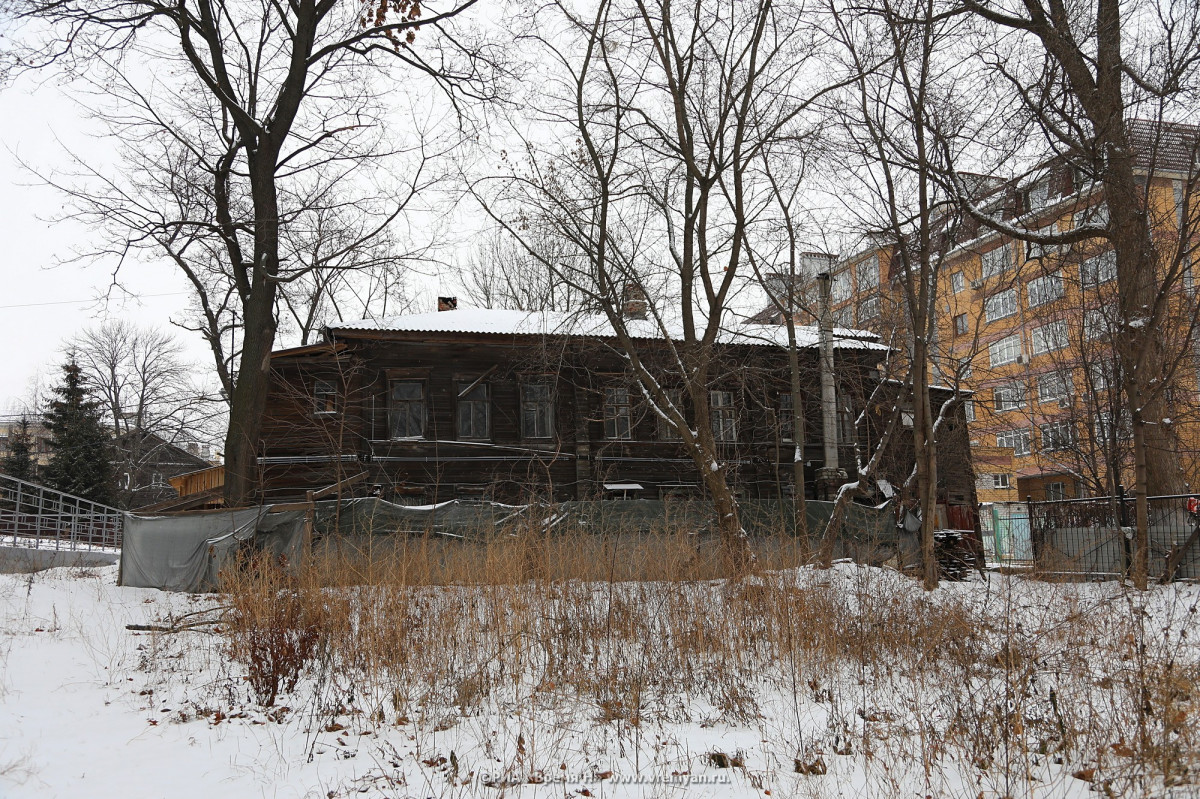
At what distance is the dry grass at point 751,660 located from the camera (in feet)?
17.8

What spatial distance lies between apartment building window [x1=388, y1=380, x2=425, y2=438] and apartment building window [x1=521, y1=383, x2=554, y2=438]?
2883mm

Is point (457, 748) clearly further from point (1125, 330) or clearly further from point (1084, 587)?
point (1125, 330)

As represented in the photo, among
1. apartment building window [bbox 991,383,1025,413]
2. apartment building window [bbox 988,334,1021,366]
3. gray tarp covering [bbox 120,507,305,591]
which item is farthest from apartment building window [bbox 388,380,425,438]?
apartment building window [bbox 988,334,1021,366]

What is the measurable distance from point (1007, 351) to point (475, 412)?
2967cm

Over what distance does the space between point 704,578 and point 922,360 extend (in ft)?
21.8

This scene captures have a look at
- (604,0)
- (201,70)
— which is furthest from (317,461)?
(604,0)

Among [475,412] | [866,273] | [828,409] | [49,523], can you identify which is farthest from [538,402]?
[49,523]

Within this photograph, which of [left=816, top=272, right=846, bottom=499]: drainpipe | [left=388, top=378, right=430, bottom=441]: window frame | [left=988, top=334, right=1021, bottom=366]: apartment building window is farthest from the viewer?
[left=988, top=334, right=1021, bottom=366]: apartment building window

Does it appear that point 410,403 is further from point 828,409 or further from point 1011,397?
point 1011,397

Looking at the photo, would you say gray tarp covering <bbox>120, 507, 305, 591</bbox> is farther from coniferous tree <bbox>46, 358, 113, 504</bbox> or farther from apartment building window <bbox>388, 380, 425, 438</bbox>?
coniferous tree <bbox>46, 358, 113, 504</bbox>

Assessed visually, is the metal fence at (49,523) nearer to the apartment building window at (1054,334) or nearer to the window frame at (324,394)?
the window frame at (324,394)

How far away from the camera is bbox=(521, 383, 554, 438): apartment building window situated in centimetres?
2381

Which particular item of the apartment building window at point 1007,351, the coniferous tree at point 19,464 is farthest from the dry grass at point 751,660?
the coniferous tree at point 19,464

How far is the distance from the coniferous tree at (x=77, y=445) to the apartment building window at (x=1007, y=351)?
41.8m
